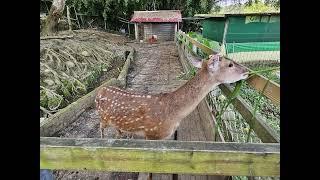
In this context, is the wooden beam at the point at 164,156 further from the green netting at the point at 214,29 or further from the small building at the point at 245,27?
the green netting at the point at 214,29

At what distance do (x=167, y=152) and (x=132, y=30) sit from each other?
2955 centimetres

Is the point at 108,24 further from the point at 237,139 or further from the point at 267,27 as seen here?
the point at 237,139

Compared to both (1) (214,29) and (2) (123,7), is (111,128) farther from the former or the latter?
(2) (123,7)

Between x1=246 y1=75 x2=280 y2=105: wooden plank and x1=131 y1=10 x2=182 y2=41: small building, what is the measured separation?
23585mm

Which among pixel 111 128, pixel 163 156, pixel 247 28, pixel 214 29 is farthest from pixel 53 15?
pixel 163 156

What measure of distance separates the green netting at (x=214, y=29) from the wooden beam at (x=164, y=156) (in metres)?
17.6

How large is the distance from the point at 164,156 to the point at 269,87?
989 millimetres

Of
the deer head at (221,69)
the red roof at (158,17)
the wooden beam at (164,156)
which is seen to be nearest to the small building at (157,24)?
the red roof at (158,17)

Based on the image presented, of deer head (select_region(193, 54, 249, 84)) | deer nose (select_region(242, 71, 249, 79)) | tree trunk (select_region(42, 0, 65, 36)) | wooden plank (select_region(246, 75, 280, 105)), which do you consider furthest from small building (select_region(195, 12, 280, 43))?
wooden plank (select_region(246, 75, 280, 105))

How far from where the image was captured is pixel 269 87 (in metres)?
2.17

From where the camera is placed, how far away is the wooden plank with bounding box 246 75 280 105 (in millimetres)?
2004

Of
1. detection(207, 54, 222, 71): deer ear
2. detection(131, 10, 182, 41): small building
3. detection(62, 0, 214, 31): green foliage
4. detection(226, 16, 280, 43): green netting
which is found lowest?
detection(207, 54, 222, 71): deer ear

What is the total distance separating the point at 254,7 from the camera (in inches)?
771

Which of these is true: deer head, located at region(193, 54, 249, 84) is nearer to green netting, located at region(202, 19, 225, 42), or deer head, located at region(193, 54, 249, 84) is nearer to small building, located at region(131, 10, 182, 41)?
green netting, located at region(202, 19, 225, 42)
